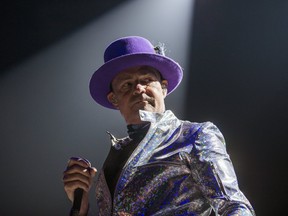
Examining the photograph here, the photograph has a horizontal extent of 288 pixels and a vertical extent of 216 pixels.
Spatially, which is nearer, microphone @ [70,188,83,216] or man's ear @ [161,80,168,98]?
microphone @ [70,188,83,216]

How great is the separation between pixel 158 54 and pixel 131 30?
1866 millimetres

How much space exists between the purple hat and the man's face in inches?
1.3

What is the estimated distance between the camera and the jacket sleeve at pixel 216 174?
962 mm

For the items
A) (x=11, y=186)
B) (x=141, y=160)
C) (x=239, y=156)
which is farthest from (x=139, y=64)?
(x=11, y=186)

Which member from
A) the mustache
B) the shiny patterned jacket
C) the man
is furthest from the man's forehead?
the shiny patterned jacket

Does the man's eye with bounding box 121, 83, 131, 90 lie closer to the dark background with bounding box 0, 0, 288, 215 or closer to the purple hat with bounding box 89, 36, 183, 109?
the purple hat with bounding box 89, 36, 183, 109

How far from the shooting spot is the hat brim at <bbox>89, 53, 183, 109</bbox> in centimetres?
166

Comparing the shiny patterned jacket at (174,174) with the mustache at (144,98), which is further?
the mustache at (144,98)

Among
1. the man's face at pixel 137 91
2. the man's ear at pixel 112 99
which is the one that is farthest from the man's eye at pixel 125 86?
the man's ear at pixel 112 99

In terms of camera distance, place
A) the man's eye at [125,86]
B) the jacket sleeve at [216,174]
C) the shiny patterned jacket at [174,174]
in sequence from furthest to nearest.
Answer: the man's eye at [125,86] → the shiny patterned jacket at [174,174] → the jacket sleeve at [216,174]

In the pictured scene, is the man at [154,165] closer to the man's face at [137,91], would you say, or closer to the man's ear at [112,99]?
the man's face at [137,91]

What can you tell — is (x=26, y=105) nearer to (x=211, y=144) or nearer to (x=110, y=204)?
(x=110, y=204)

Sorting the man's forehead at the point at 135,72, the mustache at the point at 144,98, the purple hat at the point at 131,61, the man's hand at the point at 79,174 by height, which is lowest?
the man's hand at the point at 79,174

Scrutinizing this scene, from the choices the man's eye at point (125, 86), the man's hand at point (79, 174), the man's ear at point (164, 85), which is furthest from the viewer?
the man's ear at point (164, 85)
